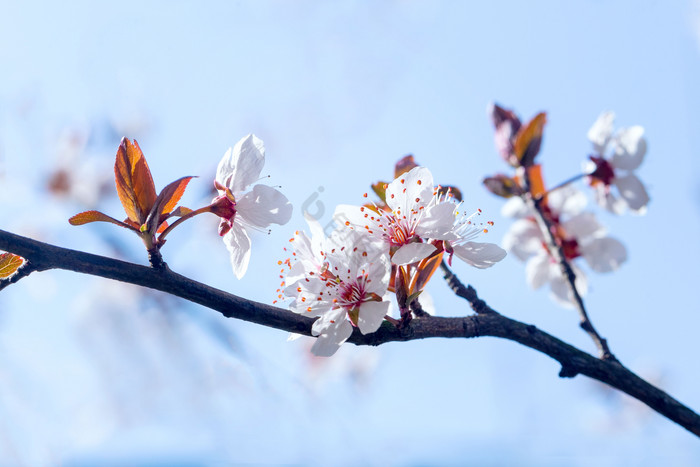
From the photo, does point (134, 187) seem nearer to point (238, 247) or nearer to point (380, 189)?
point (238, 247)

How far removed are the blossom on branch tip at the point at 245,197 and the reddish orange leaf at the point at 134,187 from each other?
0.14 m

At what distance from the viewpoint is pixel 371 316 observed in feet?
3.11

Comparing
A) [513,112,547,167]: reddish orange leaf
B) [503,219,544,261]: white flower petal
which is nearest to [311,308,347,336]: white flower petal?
[513,112,547,167]: reddish orange leaf

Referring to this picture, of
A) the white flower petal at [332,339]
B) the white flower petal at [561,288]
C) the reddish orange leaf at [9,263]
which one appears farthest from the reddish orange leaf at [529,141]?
the reddish orange leaf at [9,263]

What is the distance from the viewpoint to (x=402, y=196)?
41.8 inches

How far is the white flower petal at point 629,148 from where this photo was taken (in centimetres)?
175

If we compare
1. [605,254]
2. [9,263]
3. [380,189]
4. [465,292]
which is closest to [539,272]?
[605,254]

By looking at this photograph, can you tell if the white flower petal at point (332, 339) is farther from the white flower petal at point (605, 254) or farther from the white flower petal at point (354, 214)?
the white flower petal at point (605, 254)

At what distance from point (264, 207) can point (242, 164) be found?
0.09 meters

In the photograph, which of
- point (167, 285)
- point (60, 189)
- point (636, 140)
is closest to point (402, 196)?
point (167, 285)

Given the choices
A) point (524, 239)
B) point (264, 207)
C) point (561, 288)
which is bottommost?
point (264, 207)

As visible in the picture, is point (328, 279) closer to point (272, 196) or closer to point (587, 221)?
point (272, 196)

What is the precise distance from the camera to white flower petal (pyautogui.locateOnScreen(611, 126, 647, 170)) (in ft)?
5.73

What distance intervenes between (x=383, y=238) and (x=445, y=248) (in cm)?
12
